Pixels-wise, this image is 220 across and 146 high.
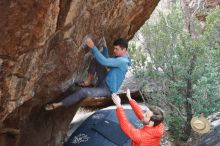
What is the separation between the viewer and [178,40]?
1136cm

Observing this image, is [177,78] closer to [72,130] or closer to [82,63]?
[72,130]

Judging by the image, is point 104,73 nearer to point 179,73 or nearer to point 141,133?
point 141,133

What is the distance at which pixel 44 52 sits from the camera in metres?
5.96

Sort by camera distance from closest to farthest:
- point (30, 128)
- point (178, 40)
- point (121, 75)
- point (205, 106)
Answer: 1. point (121, 75)
2. point (30, 128)
3. point (205, 106)
4. point (178, 40)

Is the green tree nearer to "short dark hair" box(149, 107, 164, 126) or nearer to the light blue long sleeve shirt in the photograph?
the light blue long sleeve shirt

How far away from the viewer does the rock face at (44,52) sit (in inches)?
204

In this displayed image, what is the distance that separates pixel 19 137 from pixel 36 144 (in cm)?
88

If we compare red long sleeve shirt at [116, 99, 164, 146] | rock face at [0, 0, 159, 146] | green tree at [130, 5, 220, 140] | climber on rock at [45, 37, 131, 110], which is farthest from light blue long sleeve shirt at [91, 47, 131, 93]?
green tree at [130, 5, 220, 140]

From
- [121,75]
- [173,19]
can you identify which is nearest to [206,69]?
[173,19]

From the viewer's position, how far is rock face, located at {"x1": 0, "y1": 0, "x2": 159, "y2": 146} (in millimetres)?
5176

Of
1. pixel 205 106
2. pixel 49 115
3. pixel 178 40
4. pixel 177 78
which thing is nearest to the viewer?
pixel 49 115

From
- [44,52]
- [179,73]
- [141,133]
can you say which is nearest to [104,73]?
[141,133]

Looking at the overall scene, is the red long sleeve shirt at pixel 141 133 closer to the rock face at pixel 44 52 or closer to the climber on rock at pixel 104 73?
the climber on rock at pixel 104 73

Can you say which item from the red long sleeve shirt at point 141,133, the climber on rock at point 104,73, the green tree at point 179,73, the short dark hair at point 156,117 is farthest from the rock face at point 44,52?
the green tree at point 179,73
